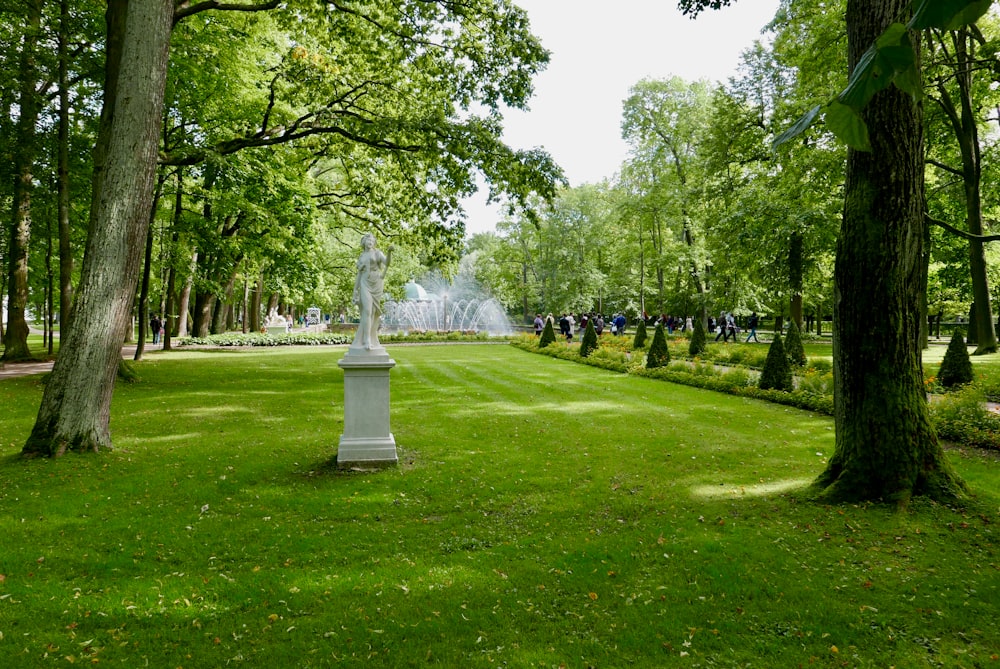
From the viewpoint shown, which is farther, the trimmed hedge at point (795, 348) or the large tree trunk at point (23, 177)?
the trimmed hedge at point (795, 348)

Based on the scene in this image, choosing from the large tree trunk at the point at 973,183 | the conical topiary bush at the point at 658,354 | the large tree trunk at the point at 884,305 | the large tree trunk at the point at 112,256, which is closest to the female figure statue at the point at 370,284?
the large tree trunk at the point at 112,256

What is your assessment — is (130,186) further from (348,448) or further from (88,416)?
(348,448)

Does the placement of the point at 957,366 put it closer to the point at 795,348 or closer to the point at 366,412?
the point at 795,348

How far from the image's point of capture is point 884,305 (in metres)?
4.98

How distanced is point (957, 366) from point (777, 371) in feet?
10.7

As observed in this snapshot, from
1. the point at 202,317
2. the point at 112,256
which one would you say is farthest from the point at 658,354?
the point at 202,317

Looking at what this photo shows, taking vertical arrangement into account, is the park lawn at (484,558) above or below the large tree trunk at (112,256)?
below

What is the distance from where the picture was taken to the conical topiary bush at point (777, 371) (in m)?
12.6

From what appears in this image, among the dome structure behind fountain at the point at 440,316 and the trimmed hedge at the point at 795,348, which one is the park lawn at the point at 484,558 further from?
the dome structure behind fountain at the point at 440,316

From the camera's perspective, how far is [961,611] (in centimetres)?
356

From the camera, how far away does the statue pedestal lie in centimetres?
714

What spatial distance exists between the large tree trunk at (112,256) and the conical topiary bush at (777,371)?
12.1m

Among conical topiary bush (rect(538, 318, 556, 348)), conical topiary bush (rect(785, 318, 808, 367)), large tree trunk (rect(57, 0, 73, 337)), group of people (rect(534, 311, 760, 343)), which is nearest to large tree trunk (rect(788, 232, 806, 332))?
group of people (rect(534, 311, 760, 343))

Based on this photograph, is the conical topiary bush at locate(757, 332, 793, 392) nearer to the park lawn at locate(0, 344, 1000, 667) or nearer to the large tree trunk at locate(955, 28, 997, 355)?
the park lawn at locate(0, 344, 1000, 667)
